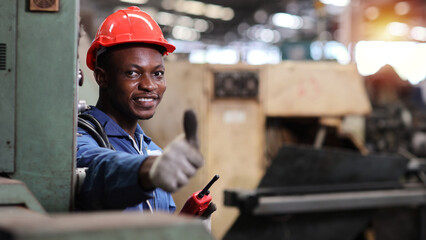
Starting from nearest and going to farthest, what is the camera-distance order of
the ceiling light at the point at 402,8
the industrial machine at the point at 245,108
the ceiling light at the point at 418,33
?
the industrial machine at the point at 245,108
the ceiling light at the point at 402,8
the ceiling light at the point at 418,33

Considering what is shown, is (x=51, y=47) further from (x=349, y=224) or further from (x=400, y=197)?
(x=400, y=197)

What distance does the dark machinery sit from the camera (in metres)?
3.13

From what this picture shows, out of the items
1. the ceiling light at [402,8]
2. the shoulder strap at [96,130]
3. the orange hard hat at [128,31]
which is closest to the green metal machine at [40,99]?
the shoulder strap at [96,130]

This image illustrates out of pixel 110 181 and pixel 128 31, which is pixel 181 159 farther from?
pixel 128 31

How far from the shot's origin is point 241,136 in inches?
152

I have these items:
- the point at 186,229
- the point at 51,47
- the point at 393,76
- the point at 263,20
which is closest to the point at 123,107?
the point at 51,47

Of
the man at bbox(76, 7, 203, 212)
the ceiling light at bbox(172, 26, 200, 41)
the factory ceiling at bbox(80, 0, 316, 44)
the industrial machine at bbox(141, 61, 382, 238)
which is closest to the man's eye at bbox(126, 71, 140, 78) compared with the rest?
the man at bbox(76, 7, 203, 212)

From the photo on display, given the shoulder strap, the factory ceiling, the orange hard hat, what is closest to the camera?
the shoulder strap

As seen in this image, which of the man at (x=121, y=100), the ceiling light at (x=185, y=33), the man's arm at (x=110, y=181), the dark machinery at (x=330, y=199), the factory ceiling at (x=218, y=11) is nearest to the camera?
the man's arm at (x=110, y=181)

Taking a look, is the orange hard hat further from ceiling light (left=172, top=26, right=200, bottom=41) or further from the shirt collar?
ceiling light (left=172, top=26, right=200, bottom=41)

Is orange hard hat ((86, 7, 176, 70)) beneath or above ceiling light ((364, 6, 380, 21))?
beneath

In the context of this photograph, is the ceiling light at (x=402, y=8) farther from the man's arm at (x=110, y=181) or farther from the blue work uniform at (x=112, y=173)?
the man's arm at (x=110, y=181)

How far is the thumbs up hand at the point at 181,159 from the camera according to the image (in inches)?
35.1

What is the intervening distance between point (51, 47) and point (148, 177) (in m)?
0.44
